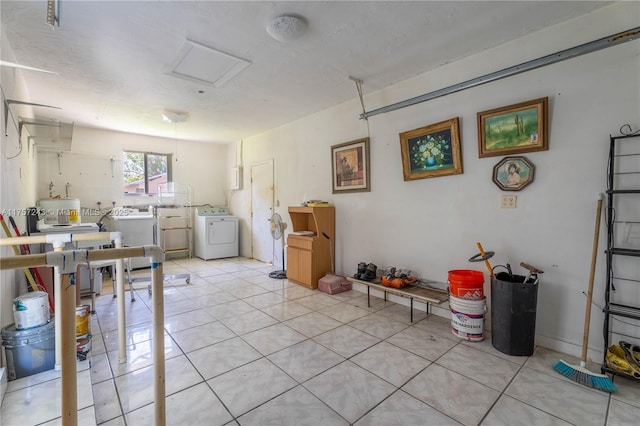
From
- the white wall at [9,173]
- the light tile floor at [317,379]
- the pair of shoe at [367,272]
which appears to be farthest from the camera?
the pair of shoe at [367,272]

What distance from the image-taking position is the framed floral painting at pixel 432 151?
9.33 feet

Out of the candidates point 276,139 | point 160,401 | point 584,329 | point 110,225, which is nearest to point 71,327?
point 160,401

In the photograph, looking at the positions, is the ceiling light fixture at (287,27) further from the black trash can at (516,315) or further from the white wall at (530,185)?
the black trash can at (516,315)

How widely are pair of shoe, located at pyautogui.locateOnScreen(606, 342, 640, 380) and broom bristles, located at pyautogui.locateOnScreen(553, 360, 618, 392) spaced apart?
10 centimetres

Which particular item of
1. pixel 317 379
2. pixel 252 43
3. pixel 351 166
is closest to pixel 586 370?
pixel 317 379

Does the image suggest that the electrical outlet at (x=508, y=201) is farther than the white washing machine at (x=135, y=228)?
No

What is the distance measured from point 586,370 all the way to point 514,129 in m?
1.88

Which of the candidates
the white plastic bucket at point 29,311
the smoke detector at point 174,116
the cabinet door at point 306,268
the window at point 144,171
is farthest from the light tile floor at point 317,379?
the window at point 144,171

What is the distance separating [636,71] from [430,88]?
152 centimetres

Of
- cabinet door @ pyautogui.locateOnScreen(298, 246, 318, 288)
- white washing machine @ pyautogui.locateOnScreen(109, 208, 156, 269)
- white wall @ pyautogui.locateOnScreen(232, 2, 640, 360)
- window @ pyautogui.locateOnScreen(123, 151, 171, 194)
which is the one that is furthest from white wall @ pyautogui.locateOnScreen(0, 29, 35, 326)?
white wall @ pyautogui.locateOnScreen(232, 2, 640, 360)

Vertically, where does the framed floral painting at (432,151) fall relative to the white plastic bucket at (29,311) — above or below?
above

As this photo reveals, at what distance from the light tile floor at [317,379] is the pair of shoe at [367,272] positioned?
0.43 metres

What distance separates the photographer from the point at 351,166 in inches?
153

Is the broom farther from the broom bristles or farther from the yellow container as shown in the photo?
the yellow container
